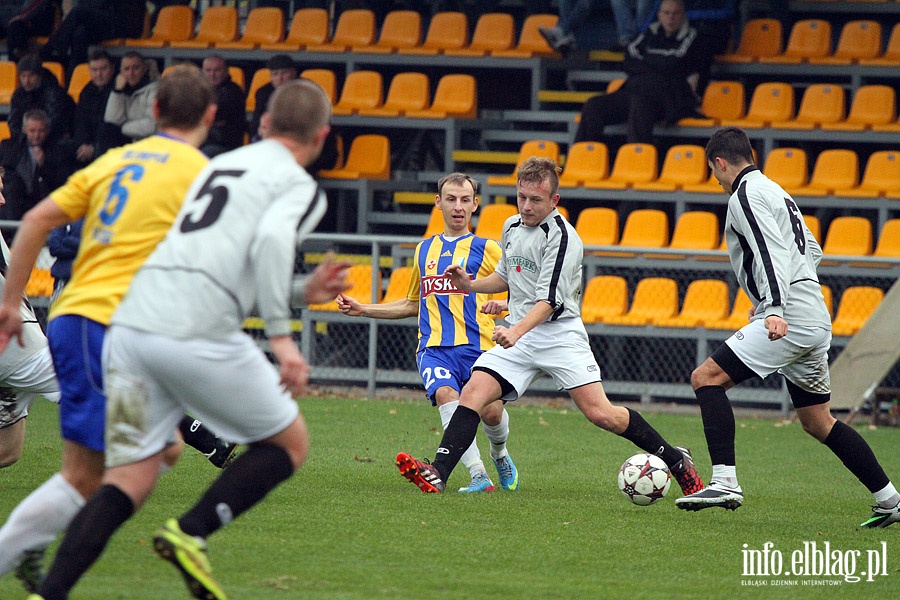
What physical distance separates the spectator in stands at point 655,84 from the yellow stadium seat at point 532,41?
Answer: 1553mm

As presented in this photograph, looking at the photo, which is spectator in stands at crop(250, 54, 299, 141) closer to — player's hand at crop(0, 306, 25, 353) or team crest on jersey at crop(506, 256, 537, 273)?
team crest on jersey at crop(506, 256, 537, 273)

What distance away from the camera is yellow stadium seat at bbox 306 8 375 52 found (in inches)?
659

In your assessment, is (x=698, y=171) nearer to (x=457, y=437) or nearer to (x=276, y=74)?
(x=276, y=74)

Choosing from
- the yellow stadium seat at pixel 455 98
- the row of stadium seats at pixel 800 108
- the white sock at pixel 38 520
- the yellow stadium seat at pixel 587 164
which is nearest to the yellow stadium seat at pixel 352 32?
the yellow stadium seat at pixel 455 98

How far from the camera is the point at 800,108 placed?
49.6 feet

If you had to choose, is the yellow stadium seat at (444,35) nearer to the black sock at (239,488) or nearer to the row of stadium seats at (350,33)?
the row of stadium seats at (350,33)

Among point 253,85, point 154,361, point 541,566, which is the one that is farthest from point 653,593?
point 253,85

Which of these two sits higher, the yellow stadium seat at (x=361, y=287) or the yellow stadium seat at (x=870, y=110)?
the yellow stadium seat at (x=870, y=110)

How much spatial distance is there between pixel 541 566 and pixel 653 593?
573mm

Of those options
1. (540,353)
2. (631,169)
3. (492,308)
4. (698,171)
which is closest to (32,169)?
(631,169)

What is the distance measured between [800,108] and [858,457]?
932 centimetres

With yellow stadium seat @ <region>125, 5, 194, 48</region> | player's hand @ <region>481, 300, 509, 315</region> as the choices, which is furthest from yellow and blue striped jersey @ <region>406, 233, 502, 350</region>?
yellow stadium seat @ <region>125, 5, 194, 48</region>

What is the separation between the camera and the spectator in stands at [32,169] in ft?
47.2

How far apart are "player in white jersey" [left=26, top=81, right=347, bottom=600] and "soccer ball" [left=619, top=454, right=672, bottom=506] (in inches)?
122
